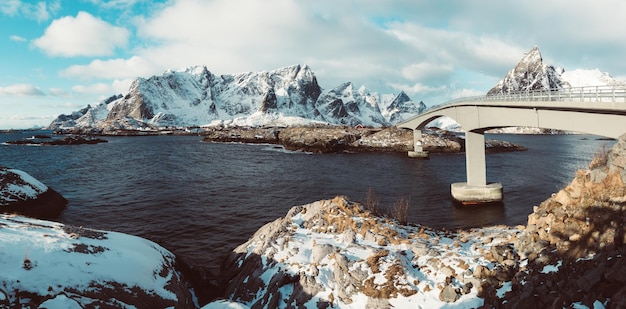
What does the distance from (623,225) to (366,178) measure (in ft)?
117

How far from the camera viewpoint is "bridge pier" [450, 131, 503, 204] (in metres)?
31.7

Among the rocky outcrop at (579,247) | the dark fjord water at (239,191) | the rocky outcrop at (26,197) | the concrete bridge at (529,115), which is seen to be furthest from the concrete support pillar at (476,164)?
the rocky outcrop at (26,197)

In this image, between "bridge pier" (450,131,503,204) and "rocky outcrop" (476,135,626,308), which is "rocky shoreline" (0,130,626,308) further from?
"bridge pier" (450,131,503,204)

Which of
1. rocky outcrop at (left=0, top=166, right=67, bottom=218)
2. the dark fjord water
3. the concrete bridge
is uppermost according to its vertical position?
the concrete bridge

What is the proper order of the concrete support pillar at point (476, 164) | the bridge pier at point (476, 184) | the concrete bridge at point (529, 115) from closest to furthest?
1. the concrete bridge at point (529, 115)
2. the bridge pier at point (476, 184)
3. the concrete support pillar at point (476, 164)

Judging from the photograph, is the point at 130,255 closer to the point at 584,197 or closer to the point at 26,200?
the point at 584,197

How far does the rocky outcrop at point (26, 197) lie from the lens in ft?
86.0

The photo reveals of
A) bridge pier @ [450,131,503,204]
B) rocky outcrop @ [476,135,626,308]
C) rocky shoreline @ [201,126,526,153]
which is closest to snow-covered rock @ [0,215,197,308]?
rocky outcrop @ [476,135,626,308]

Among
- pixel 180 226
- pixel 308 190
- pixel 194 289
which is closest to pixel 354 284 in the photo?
pixel 194 289

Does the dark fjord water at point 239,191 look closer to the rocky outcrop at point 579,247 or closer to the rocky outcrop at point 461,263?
the rocky outcrop at point 461,263

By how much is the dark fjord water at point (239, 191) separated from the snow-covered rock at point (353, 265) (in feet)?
20.4

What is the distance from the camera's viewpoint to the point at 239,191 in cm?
3659

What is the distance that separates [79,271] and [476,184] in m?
34.3

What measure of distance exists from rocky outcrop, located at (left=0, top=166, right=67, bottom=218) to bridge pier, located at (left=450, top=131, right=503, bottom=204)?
3790 cm
